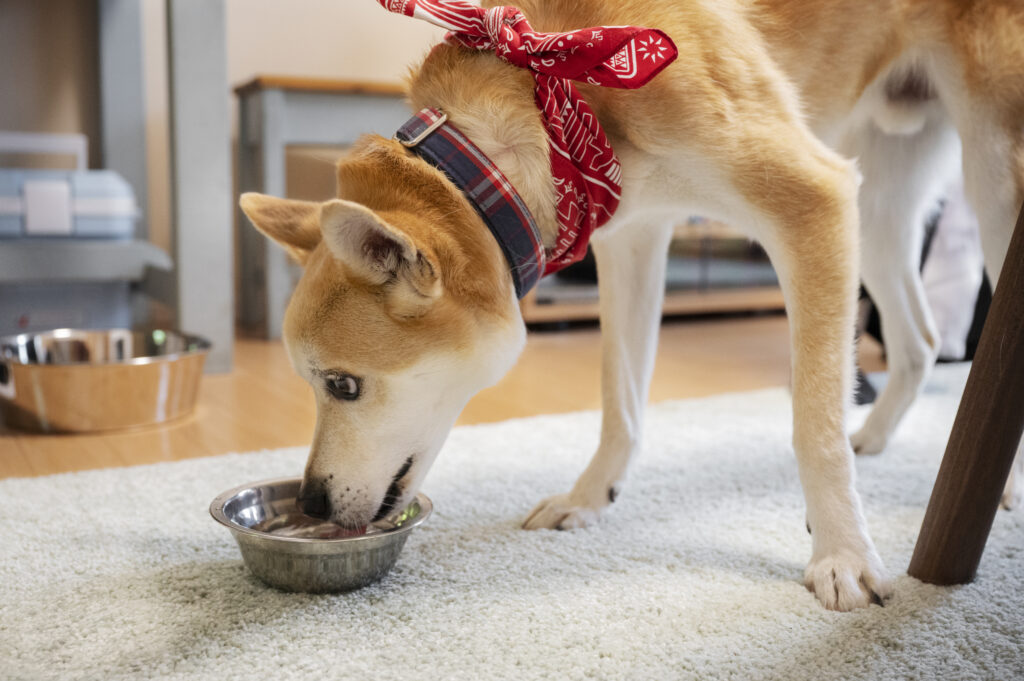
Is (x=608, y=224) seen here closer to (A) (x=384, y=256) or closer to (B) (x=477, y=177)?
(B) (x=477, y=177)

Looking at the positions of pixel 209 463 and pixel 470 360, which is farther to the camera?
pixel 209 463

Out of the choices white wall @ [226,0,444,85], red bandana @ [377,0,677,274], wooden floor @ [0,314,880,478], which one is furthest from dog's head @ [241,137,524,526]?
white wall @ [226,0,444,85]

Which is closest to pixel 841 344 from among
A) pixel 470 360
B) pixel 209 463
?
pixel 470 360

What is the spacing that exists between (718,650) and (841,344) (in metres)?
0.43

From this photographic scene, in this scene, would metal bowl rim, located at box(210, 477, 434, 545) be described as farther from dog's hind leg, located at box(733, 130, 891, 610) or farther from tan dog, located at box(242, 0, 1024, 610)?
dog's hind leg, located at box(733, 130, 891, 610)

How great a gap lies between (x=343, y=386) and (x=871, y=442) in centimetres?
117

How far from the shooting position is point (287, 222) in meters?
1.19

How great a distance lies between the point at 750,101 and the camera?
113cm

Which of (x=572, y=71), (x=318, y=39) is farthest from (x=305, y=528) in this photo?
(x=318, y=39)

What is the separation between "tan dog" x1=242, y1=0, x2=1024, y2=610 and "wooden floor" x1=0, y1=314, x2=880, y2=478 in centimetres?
83

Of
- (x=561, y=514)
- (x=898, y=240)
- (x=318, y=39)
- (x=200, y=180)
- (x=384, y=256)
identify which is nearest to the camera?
(x=384, y=256)

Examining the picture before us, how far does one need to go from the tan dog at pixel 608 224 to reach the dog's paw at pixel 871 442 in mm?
599

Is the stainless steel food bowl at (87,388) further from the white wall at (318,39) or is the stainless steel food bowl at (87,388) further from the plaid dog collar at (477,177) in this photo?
the white wall at (318,39)

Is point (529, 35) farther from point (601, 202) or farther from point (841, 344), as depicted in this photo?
point (841, 344)
